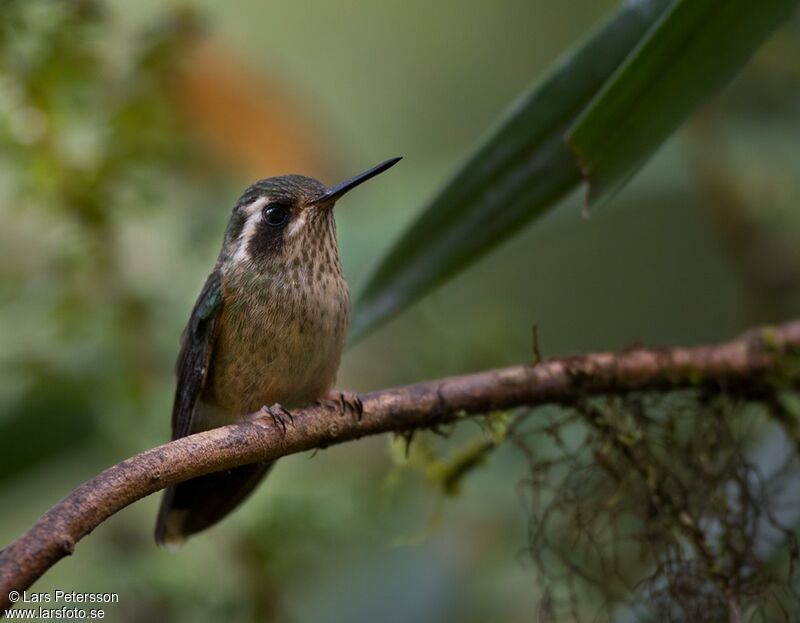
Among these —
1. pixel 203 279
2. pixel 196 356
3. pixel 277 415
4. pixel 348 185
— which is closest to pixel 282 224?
pixel 348 185

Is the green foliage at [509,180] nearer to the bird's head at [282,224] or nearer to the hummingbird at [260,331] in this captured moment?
the hummingbird at [260,331]

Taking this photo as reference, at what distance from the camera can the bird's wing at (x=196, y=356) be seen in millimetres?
2791

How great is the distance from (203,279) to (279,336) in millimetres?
1334

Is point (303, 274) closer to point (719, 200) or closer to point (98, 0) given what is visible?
point (98, 0)

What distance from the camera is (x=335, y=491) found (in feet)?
11.6

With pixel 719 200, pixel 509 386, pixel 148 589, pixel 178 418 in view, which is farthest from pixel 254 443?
pixel 719 200

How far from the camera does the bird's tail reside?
9.13 feet

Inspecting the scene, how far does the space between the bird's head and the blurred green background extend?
12.4 inches

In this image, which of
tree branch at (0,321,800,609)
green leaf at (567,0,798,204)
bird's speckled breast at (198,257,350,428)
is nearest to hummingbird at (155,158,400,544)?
bird's speckled breast at (198,257,350,428)

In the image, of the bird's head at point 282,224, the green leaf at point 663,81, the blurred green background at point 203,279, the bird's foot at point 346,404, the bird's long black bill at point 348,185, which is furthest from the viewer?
the blurred green background at point 203,279

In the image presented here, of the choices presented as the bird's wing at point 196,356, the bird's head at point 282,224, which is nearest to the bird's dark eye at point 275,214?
the bird's head at point 282,224

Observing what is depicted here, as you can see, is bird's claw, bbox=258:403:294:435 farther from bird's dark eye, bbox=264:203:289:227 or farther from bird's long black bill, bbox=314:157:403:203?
bird's dark eye, bbox=264:203:289:227

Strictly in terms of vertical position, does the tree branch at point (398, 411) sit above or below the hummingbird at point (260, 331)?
below

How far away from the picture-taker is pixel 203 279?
3.98 metres
